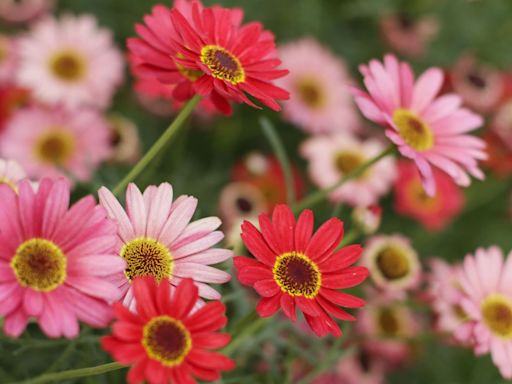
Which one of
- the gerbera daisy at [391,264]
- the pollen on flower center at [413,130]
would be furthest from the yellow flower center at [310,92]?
the pollen on flower center at [413,130]

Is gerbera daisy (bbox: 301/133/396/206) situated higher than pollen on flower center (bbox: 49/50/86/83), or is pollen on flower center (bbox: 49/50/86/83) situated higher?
pollen on flower center (bbox: 49/50/86/83)

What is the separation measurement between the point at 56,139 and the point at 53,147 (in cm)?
2

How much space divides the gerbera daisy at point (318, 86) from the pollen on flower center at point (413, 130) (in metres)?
0.60

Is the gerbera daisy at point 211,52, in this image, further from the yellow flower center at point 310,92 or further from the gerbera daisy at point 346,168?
the yellow flower center at point 310,92

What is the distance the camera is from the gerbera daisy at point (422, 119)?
33.5 inches

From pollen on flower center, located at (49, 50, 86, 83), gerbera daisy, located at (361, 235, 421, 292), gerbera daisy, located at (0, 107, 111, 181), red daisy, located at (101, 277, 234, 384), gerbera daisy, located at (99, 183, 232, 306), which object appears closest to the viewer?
red daisy, located at (101, 277, 234, 384)

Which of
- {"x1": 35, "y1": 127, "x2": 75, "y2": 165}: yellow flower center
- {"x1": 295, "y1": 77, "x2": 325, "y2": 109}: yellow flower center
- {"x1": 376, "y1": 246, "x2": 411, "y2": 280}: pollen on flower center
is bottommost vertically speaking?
{"x1": 376, "y1": 246, "x2": 411, "y2": 280}: pollen on flower center

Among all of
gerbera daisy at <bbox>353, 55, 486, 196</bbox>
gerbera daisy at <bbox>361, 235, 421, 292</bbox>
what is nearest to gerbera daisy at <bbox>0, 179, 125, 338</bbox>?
gerbera daisy at <bbox>353, 55, 486, 196</bbox>

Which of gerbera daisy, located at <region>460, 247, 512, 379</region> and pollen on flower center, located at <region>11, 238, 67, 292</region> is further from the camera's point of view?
gerbera daisy, located at <region>460, 247, 512, 379</region>

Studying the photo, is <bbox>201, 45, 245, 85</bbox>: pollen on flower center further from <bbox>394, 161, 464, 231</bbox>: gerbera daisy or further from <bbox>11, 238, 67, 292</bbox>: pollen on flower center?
<bbox>394, 161, 464, 231</bbox>: gerbera daisy

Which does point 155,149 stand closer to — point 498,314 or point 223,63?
point 223,63

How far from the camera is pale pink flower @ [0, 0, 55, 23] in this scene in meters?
1.58

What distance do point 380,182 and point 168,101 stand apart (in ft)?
1.65

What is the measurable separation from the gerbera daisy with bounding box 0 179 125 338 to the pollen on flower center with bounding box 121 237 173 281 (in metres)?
0.06
